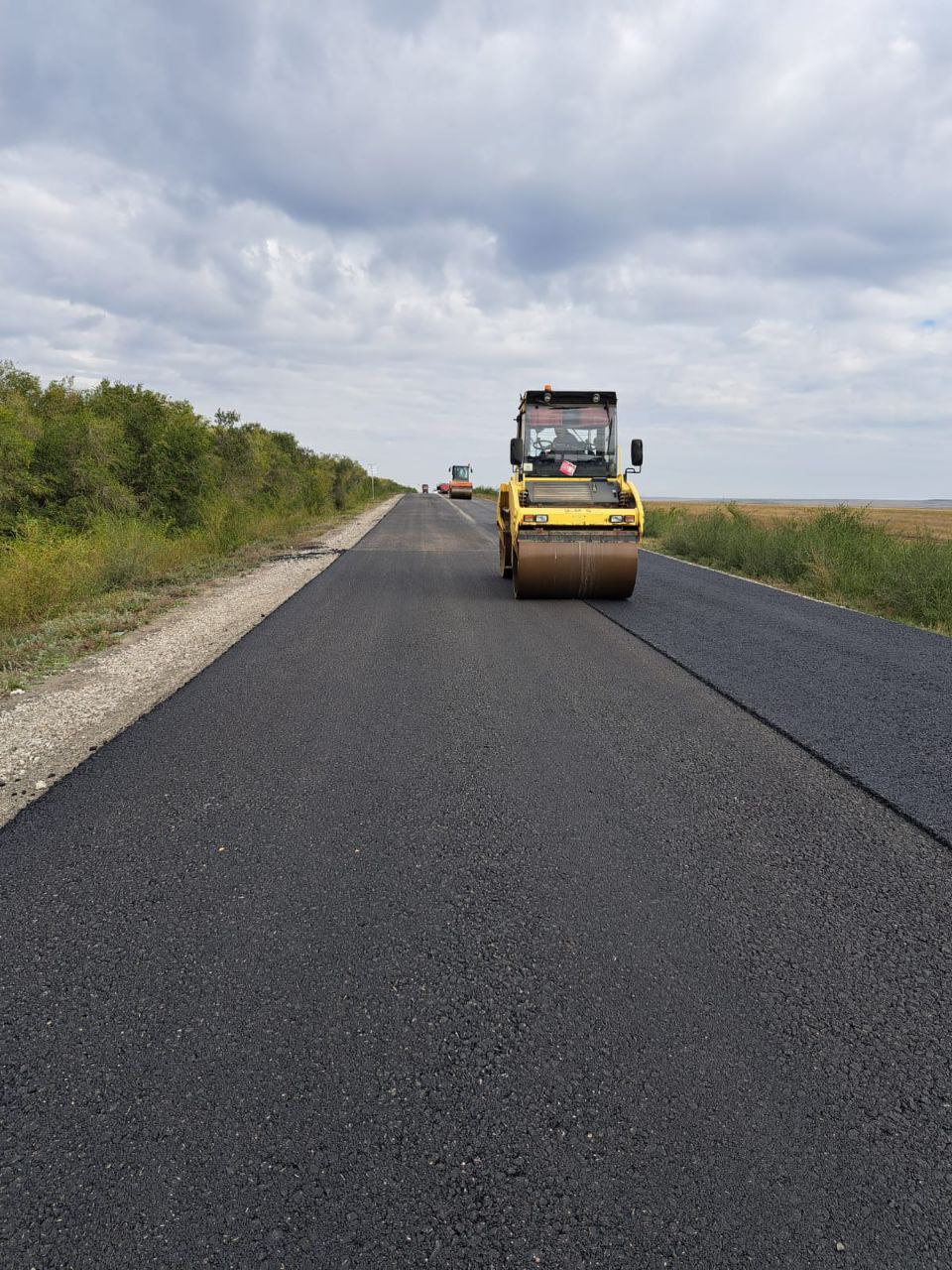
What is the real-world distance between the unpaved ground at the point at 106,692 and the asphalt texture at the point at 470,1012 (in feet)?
1.26

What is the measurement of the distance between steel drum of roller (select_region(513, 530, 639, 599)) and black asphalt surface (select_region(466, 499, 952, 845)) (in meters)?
0.48

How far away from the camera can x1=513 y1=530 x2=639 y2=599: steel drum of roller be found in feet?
31.6

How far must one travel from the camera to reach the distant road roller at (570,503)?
959cm

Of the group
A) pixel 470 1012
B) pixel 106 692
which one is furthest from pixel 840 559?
pixel 470 1012

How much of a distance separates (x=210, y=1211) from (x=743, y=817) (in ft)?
9.58

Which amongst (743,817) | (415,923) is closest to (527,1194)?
(415,923)

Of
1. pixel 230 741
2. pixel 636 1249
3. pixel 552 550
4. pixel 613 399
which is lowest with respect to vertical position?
pixel 636 1249

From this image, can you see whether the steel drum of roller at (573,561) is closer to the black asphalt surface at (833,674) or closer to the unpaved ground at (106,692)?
the black asphalt surface at (833,674)

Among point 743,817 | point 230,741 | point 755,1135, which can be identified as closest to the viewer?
point 755,1135

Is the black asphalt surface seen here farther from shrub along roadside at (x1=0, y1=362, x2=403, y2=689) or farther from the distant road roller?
shrub along roadside at (x1=0, y1=362, x2=403, y2=689)

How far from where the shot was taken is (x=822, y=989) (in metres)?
2.40

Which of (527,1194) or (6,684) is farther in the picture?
(6,684)

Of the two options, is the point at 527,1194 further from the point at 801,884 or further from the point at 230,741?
the point at 230,741

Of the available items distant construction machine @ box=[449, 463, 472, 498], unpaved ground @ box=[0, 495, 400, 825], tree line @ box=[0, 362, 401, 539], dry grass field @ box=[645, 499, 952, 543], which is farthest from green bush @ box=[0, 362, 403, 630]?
distant construction machine @ box=[449, 463, 472, 498]
